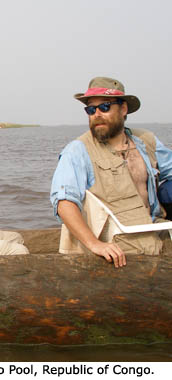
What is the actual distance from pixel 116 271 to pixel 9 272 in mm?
722

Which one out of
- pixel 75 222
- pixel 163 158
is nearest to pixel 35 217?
pixel 163 158

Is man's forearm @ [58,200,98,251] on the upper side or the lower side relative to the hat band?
lower

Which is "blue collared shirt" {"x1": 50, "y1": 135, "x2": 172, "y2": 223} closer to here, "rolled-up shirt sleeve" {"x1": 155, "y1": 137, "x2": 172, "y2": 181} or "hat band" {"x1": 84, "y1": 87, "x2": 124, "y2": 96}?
"rolled-up shirt sleeve" {"x1": 155, "y1": 137, "x2": 172, "y2": 181}

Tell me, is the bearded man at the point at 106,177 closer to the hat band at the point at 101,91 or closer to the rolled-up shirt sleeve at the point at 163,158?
the hat band at the point at 101,91

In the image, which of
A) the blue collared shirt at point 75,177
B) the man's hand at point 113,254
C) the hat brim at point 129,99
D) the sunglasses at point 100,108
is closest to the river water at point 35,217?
the man's hand at point 113,254

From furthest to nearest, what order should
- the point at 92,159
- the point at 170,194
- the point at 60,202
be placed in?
1. the point at 170,194
2. the point at 92,159
3. the point at 60,202

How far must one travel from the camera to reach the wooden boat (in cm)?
308

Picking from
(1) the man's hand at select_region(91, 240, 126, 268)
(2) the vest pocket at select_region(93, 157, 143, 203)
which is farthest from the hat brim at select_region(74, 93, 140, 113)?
(1) the man's hand at select_region(91, 240, 126, 268)

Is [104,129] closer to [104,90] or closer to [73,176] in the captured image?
[104,90]

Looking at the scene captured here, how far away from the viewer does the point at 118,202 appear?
362 centimetres

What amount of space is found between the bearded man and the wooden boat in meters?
0.34

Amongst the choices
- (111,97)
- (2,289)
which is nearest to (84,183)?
(111,97)

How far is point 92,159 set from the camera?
3605 millimetres

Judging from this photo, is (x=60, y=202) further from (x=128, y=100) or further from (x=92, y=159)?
(x=128, y=100)
